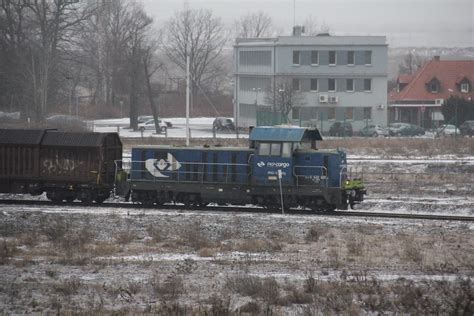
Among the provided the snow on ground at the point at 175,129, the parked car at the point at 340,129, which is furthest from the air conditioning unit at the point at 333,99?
the snow on ground at the point at 175,129

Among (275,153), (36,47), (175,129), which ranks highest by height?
(36,47)

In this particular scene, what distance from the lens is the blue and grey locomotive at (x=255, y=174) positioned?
31.0 m

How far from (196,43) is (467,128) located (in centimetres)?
5678

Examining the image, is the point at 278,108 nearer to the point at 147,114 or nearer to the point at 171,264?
the point at 147,114

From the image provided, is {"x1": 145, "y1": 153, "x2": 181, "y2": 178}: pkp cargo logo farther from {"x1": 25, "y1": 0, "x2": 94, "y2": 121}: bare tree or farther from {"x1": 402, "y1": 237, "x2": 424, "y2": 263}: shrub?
{"x1": 25, "y1": 0, "x2": 94, "y2": 121}: bare tree

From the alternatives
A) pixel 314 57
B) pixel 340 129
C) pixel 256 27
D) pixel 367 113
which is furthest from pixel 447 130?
pixel 256 27

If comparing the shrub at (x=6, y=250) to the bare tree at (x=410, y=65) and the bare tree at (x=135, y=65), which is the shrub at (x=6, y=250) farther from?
the bare tree at (x=410, y=65)

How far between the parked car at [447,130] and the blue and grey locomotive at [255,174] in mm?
38484

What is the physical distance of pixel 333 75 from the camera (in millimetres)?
78125

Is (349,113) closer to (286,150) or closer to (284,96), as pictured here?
(284,96)

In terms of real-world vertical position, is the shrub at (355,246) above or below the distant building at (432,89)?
below

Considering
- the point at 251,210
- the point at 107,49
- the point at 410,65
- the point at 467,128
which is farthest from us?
the point at 410,65

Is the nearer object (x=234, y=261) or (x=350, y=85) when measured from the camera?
(x=234, y=261)

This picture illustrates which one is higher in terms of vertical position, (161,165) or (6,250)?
(161,165)
